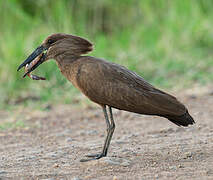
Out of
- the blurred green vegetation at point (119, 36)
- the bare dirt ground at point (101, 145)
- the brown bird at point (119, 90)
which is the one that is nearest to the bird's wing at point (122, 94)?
the brown bird at point (119, 90)

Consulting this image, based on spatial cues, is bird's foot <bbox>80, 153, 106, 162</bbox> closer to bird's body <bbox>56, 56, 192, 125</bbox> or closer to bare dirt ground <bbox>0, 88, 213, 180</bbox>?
bare dirt ground <bbox>0, 88, 213, 180</bbox>

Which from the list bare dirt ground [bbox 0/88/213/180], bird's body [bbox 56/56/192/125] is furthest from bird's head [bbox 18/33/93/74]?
bare dirt ground [bbox 0/88/213/180]

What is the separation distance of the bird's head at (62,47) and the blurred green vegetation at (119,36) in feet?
9.80

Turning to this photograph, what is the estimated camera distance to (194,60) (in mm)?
9352

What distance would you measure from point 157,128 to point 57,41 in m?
1.78

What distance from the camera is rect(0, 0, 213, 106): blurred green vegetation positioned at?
8.19m

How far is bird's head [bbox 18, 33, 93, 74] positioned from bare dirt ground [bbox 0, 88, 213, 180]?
940 millimetres

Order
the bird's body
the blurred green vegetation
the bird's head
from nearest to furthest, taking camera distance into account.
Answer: the bird's body → the bird's head → the blurred green vegetation

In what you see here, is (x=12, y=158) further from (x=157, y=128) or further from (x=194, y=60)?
(x=194, y=60)

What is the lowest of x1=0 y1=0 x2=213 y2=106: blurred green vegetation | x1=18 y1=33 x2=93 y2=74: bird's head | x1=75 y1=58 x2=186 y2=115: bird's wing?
x1=75 y1=58 x2=186 y2=115: bird's wing

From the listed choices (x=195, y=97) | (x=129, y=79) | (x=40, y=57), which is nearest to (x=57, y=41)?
(x=40, y=57)

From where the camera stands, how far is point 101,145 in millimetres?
5055

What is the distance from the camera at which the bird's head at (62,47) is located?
457cm

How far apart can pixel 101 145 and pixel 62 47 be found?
1133 mm
